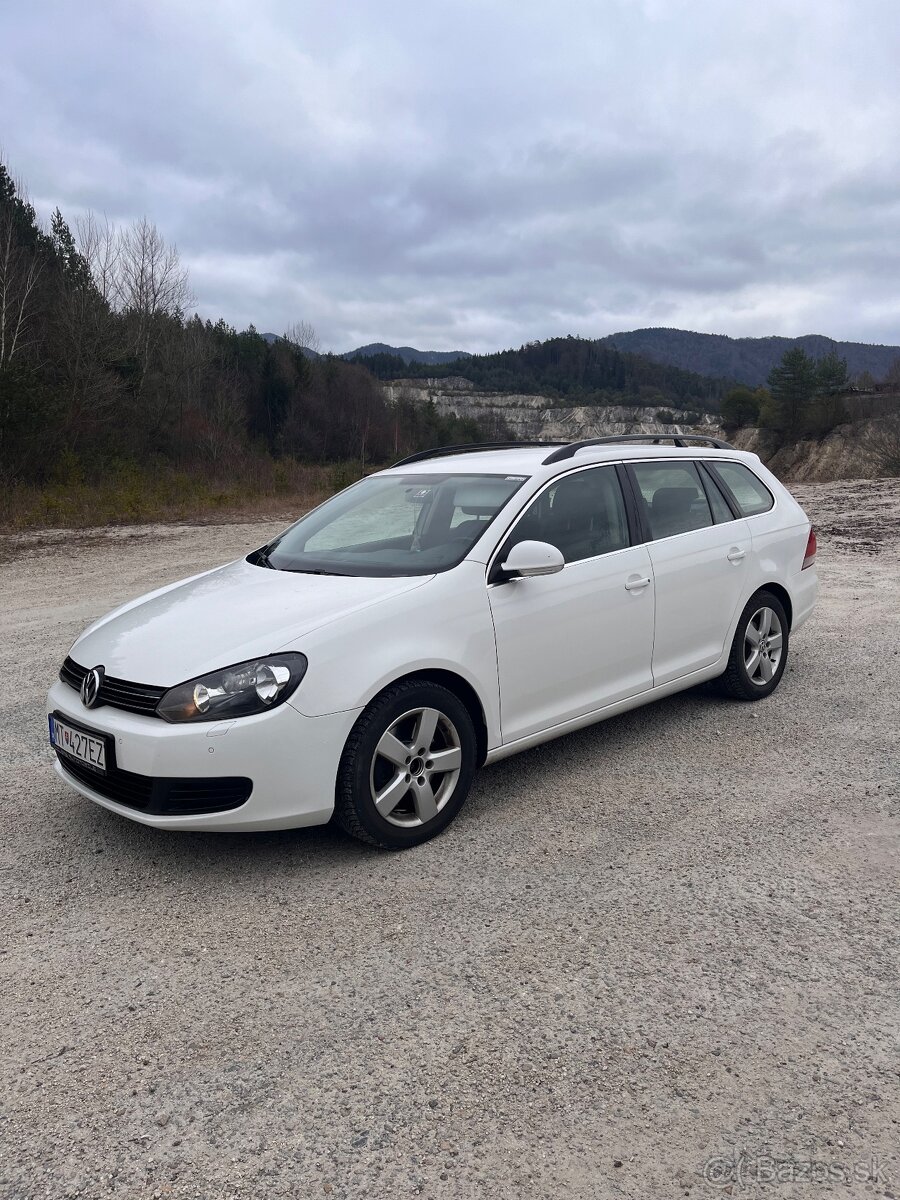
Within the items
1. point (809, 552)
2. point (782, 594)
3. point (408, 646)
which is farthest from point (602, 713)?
point (809, 552)

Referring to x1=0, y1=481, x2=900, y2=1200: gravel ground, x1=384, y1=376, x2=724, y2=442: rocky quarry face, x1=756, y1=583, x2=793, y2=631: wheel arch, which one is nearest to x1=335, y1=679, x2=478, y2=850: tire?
x1=0, y1=481, x2=900, y2=1200: gravel ground

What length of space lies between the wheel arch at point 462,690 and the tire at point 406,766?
28 mm

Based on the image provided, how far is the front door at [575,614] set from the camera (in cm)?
412

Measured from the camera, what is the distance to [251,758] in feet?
11.0

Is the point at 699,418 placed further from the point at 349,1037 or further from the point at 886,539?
the point at 349,1037

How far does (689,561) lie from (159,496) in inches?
841

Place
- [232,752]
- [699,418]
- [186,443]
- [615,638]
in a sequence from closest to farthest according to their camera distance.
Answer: [232,752] → [615,638] → [186,443] → [699,418]

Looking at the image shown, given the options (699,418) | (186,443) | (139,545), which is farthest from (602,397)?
(139,545)

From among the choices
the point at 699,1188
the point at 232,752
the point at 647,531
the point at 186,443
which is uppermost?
the point at 186,443

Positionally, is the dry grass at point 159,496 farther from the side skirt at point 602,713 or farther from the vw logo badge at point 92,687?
the side skirt at point 602,713

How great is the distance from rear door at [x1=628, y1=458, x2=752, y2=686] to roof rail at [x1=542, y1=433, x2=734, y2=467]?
0.22 metres

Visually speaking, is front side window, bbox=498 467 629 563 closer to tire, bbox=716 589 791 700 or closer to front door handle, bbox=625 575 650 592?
front door handle, bbox=625 575 650 592

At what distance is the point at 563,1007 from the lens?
8.89 ft

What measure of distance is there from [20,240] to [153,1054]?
36840mm
